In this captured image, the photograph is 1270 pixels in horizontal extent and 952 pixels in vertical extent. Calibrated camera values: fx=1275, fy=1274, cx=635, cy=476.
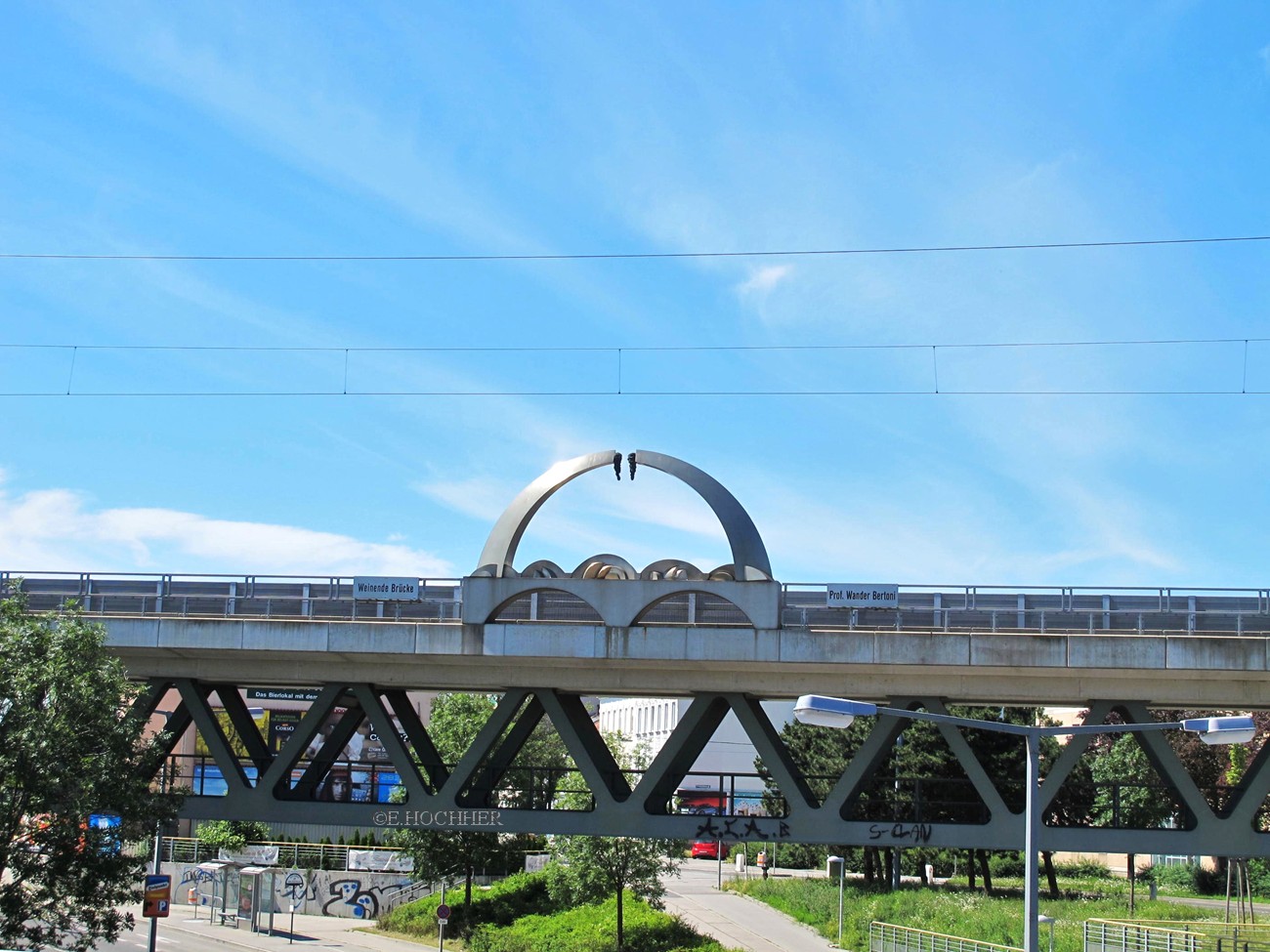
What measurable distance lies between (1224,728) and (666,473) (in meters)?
11.4

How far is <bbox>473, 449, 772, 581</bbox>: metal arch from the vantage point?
2427cm

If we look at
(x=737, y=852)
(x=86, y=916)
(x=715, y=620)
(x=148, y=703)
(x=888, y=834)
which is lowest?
(x=737, y=852)

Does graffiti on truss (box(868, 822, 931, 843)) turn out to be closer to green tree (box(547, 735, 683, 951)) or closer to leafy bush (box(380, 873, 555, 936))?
green tree (box(547, 735, 683, 951))

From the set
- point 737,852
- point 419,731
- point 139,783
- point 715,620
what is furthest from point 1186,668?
point 737,852

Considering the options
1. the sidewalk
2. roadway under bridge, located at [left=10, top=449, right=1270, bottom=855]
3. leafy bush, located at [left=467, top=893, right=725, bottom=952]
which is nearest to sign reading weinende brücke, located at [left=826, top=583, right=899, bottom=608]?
roadway under bridge, located at [left=10, top=449, right=1270, bottom=855]

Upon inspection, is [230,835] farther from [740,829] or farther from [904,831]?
[904,831]

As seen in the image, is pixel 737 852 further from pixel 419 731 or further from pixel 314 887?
pixel 419 731

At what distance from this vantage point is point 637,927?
43156 millimetres

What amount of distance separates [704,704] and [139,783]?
10.8 metres

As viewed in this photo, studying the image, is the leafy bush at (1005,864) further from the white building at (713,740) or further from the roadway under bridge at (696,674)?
the roadway under bridge at (696,674)

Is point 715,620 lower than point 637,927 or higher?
higher

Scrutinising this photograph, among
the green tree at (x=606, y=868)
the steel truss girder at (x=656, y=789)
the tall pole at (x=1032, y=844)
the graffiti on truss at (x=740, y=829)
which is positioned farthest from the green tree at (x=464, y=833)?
the tall pole at (x=1032, y=844)

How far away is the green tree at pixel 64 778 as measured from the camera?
2233 centimetres

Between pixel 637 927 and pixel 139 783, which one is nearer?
pixel 139 783
